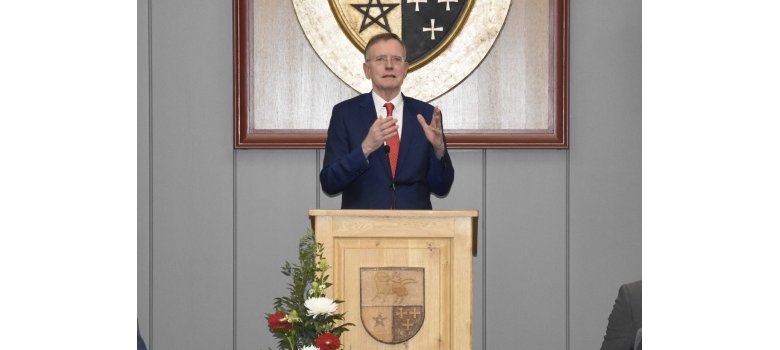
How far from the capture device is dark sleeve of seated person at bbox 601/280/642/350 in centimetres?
205

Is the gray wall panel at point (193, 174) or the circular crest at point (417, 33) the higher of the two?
the circular crest at point (417, 33)

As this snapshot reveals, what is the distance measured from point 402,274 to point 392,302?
8cm

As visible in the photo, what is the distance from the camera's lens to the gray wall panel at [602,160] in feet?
11.7

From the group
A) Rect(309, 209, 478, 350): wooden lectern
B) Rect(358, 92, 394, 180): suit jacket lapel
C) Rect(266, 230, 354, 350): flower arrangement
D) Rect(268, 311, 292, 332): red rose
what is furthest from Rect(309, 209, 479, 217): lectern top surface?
Rect(358, 92, 394, 180): suit jacket lapel

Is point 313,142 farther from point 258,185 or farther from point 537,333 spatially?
point 537,333

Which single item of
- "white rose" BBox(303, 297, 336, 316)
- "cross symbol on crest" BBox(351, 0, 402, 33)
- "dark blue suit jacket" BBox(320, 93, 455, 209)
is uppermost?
"cross symbol on crest" BBox(351, 0, 402, 33)

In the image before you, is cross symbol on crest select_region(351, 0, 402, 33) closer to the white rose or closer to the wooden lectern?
the wooden lectern

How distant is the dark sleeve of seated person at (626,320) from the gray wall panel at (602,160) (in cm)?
147

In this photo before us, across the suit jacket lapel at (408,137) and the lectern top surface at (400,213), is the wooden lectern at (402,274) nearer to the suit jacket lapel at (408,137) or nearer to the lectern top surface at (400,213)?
the lectern top surface at (400,213)

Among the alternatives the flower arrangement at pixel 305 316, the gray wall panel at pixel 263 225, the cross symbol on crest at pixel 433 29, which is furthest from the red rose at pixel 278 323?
the cross symbol on crest at pixel 433 29

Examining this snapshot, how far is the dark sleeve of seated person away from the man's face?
1188mm

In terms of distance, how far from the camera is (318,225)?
2.38 meters

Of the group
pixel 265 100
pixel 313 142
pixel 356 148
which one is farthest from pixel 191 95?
pixel 356 148

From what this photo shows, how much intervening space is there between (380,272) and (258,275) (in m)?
1.30
